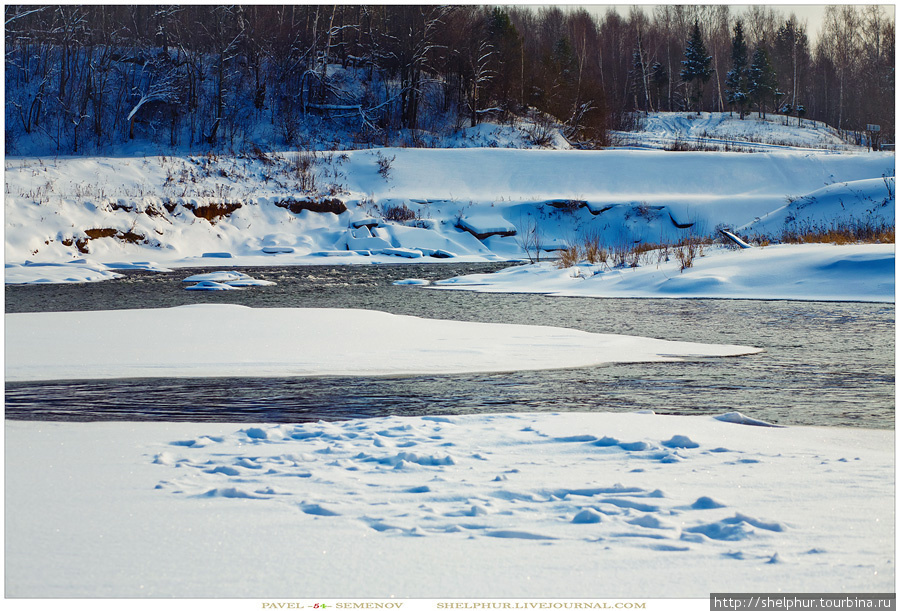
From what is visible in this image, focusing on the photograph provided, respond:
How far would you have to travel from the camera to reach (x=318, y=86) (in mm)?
36375

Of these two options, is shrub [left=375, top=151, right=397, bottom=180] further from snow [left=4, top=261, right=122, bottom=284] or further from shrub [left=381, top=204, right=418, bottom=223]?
snow [left=4, top=261, right=122, bottom=284]

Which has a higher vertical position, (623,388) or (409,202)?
(409,202)

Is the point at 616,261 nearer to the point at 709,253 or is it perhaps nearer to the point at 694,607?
the point at 709,253

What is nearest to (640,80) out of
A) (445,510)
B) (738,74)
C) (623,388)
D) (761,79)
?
(738,74)

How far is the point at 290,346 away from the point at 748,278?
7.48m

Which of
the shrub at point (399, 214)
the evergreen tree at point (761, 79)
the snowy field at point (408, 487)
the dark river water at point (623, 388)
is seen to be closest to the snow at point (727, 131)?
the evergreen tree at point (761, 79)

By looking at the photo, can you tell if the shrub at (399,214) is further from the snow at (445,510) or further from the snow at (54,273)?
the snow at (445,510)

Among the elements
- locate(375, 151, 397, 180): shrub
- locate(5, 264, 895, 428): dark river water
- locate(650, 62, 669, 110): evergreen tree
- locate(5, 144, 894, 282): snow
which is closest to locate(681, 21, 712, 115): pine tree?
locate(650, 62, 669, 110): evergreen tree

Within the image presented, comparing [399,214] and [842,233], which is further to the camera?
[399,214]

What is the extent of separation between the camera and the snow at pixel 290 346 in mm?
6078

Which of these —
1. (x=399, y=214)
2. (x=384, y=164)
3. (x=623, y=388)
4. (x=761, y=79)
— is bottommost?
(x=623, y=388)

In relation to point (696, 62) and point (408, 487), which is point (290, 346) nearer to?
point (408, 487)

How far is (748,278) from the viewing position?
1177cm

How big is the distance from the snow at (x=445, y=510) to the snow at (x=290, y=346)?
6.49 ft
